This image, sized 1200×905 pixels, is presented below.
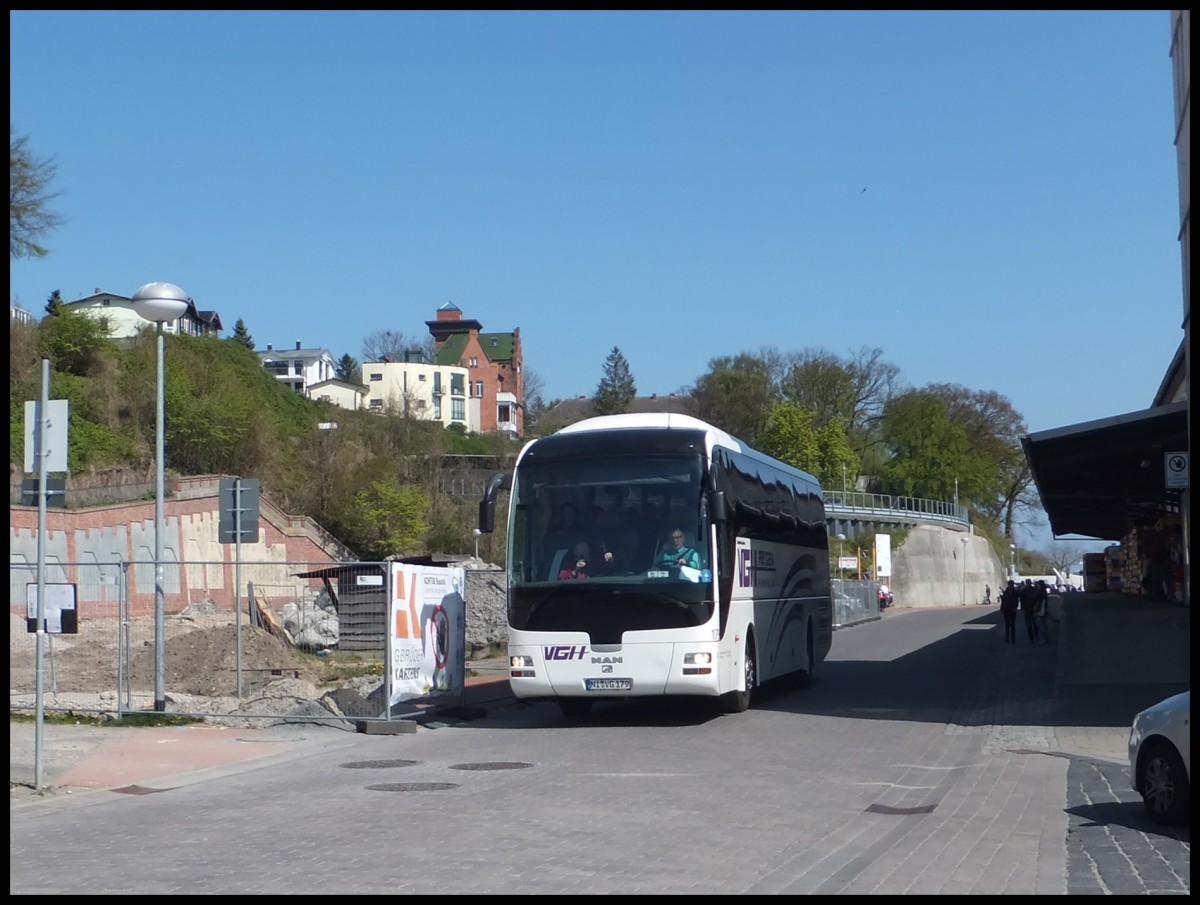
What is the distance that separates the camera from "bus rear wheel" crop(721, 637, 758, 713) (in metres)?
20.0

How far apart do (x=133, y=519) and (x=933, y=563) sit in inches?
2827

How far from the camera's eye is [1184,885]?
803 cm

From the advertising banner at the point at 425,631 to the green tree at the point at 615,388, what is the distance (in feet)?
374

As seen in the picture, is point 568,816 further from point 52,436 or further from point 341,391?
point 341,391

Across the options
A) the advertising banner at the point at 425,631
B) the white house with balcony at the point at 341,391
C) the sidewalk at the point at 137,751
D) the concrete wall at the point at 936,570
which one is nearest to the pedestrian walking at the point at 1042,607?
the advertising banner at the point at 425,631

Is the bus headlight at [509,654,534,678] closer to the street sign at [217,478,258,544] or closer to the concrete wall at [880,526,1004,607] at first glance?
the street sign at [217,478,258,544]

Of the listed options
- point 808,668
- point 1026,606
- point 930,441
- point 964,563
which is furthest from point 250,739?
point 964,563

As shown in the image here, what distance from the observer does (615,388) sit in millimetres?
141875

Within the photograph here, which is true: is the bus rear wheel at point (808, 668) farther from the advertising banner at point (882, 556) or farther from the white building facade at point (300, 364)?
the white building facade at point (300, 364)

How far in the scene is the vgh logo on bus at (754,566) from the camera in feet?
64.3

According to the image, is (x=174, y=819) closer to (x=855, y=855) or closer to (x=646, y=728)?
(x=855, y=855)

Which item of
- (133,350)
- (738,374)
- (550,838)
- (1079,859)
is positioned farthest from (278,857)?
(738,374)

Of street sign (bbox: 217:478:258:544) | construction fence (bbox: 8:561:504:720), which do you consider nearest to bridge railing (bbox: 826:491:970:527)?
construction fence (bbox: 8:561:504:720)

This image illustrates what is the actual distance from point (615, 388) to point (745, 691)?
12217 cm
